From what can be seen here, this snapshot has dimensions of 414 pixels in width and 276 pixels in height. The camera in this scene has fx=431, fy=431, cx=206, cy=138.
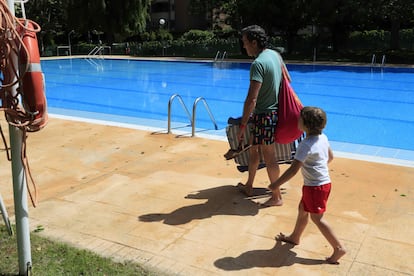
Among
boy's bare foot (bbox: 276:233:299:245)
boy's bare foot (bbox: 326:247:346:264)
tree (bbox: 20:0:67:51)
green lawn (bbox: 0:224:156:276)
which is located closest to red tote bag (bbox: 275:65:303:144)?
boy's bare foot (bbox: 276:233:299:245)

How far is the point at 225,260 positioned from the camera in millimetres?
3182

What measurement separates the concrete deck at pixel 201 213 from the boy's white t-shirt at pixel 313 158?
0.61 m

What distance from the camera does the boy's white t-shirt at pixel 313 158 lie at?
302 cm

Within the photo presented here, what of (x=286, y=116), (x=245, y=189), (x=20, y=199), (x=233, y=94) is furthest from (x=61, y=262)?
(x=233, y=94)

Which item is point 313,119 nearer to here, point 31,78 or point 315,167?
point 315,167

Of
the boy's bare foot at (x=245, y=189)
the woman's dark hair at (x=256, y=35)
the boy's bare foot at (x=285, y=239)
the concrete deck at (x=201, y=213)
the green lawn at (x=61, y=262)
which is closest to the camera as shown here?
the green lawn at (x=61, y=262)

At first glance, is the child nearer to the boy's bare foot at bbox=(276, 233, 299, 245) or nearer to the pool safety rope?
the boy's bare foot at bbox=(276, 233, 299, 245)

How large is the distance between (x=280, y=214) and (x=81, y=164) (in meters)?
2.81

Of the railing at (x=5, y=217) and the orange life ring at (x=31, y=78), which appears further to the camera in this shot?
the railing at (x=5, y=217)

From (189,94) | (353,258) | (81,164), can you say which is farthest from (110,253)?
(189,94)

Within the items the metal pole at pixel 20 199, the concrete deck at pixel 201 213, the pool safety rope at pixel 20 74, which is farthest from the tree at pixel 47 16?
the pool safety rope at pixel 20 74

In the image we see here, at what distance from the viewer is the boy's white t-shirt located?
3.02 metres

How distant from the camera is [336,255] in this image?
10.1 feet

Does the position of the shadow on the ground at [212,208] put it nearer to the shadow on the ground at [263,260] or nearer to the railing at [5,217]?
the shadow on the ground at [263,260]
